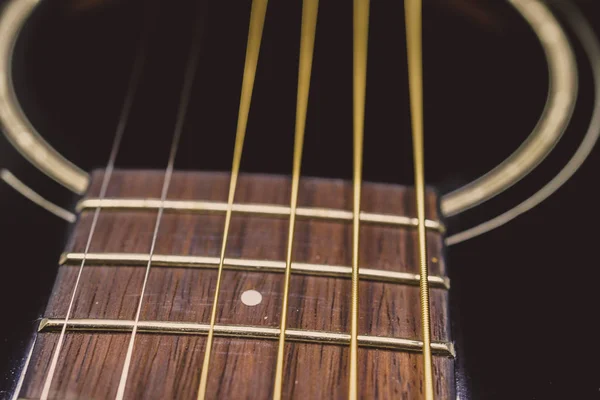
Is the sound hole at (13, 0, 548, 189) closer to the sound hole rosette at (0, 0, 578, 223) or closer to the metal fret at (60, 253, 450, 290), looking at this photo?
the sound hole rosette at (0, 0, 578, 223)

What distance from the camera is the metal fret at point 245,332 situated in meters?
0.67

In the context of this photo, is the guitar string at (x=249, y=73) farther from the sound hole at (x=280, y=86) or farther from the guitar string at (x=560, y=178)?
the guitar string at (x=560, y=178)

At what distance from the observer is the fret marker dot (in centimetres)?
71

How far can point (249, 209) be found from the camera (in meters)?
0.83

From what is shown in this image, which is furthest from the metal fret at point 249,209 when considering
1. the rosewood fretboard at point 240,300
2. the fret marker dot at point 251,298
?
the fret marker dot at point 251,298

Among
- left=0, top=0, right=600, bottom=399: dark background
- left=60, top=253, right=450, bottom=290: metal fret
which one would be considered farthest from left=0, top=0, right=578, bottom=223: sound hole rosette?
left=60, top=253, right=450, bottom=290: metal fret

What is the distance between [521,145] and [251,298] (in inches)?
17.1

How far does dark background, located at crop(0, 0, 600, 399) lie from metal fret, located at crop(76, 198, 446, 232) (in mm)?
37

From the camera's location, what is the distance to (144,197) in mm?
858

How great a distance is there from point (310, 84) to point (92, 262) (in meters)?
0.41

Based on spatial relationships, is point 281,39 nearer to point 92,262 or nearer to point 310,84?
point 310,84

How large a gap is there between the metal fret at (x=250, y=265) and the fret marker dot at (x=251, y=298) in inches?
Result: 1.5

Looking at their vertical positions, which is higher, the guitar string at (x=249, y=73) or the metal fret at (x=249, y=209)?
the guitar string at (x=249, y=73)

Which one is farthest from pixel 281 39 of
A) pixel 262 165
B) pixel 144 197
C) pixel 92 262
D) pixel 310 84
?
pixel 92 262
